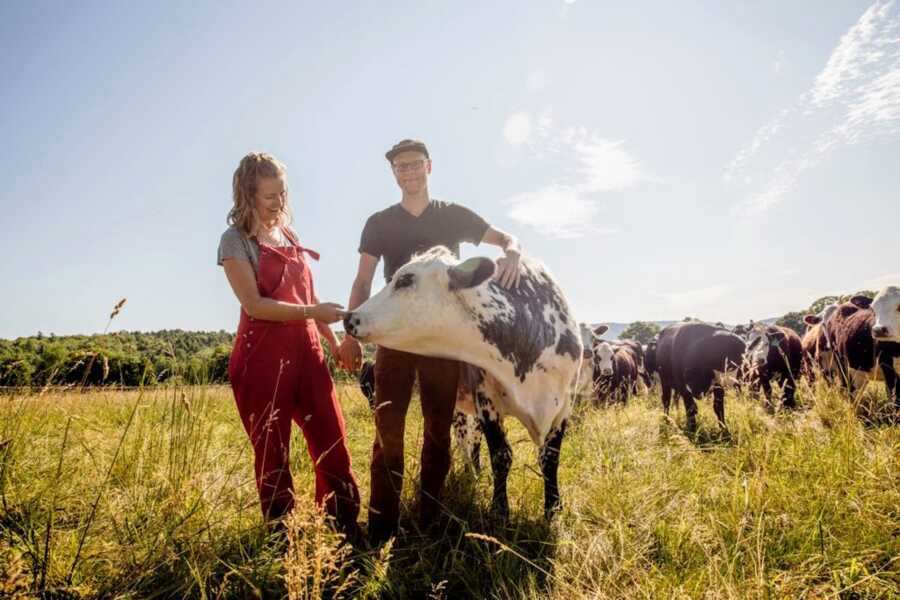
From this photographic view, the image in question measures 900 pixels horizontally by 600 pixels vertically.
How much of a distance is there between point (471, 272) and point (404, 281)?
0.48 m

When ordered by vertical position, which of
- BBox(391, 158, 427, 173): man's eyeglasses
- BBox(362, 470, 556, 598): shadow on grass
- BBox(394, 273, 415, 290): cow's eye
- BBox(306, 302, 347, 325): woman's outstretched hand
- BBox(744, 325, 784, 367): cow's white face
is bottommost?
BBox(362, 470, 556, 598): shadow on grass

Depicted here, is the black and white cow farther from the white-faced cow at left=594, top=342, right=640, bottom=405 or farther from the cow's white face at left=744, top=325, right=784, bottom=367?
the white-faced cow at left=594, top=342, right=640, bottom=405

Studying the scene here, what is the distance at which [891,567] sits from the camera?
2350 mm

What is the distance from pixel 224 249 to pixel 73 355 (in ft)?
3.54

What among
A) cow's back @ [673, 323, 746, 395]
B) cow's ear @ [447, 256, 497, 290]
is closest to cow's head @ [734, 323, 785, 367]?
cow's back @ [673, 323, 746, 395]

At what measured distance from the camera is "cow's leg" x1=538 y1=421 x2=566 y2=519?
3.33 meters

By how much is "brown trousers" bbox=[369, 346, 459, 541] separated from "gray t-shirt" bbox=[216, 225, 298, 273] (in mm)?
1122

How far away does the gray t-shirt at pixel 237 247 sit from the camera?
9.45ft

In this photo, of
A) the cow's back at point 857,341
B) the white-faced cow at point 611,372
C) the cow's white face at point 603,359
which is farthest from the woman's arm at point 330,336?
the cow's white face at point 603,359

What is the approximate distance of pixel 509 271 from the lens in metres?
3.47

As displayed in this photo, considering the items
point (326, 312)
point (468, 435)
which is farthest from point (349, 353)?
point (468, 435)

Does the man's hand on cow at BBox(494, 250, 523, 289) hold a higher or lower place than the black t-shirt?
lower

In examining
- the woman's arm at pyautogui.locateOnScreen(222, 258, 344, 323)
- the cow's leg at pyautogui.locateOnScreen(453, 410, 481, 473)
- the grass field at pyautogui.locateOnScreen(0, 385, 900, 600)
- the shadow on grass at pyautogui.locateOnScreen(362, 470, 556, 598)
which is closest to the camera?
the grass field at pyautogui.locateOnScreen(0, 385, 900, 600)

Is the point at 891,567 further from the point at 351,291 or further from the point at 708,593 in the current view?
the point at 351,291
